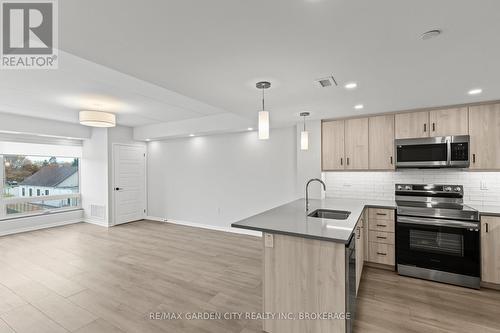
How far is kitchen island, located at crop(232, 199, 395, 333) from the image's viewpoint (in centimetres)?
190

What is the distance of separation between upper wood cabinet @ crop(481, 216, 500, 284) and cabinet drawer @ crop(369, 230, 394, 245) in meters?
1.01

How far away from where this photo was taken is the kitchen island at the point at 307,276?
6.24ft

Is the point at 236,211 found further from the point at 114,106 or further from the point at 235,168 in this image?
the point at 114,106

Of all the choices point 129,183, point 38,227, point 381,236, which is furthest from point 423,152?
point 38,227

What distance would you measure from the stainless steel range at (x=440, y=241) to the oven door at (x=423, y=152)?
594 millimetres

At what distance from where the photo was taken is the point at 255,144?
538 cm

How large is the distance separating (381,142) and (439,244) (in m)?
1.70

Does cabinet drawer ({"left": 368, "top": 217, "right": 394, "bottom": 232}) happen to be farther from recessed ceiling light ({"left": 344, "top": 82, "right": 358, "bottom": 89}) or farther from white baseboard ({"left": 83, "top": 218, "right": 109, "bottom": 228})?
white baseboard ({"left": 83, "top": 218, "right": 109, "bottom": 228})

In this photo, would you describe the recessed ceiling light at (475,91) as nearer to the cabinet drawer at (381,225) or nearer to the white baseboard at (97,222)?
the cabinet drawer at (381,225)

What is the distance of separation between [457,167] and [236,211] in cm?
416

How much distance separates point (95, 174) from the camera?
21.1 ft

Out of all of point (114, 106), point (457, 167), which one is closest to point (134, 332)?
point (114, 106)

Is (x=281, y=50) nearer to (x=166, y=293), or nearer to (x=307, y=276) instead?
(x=307, y=276)

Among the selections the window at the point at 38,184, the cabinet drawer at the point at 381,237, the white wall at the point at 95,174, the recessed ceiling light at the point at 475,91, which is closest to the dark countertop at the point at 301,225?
the cabinet drawer at the point at 381,237
